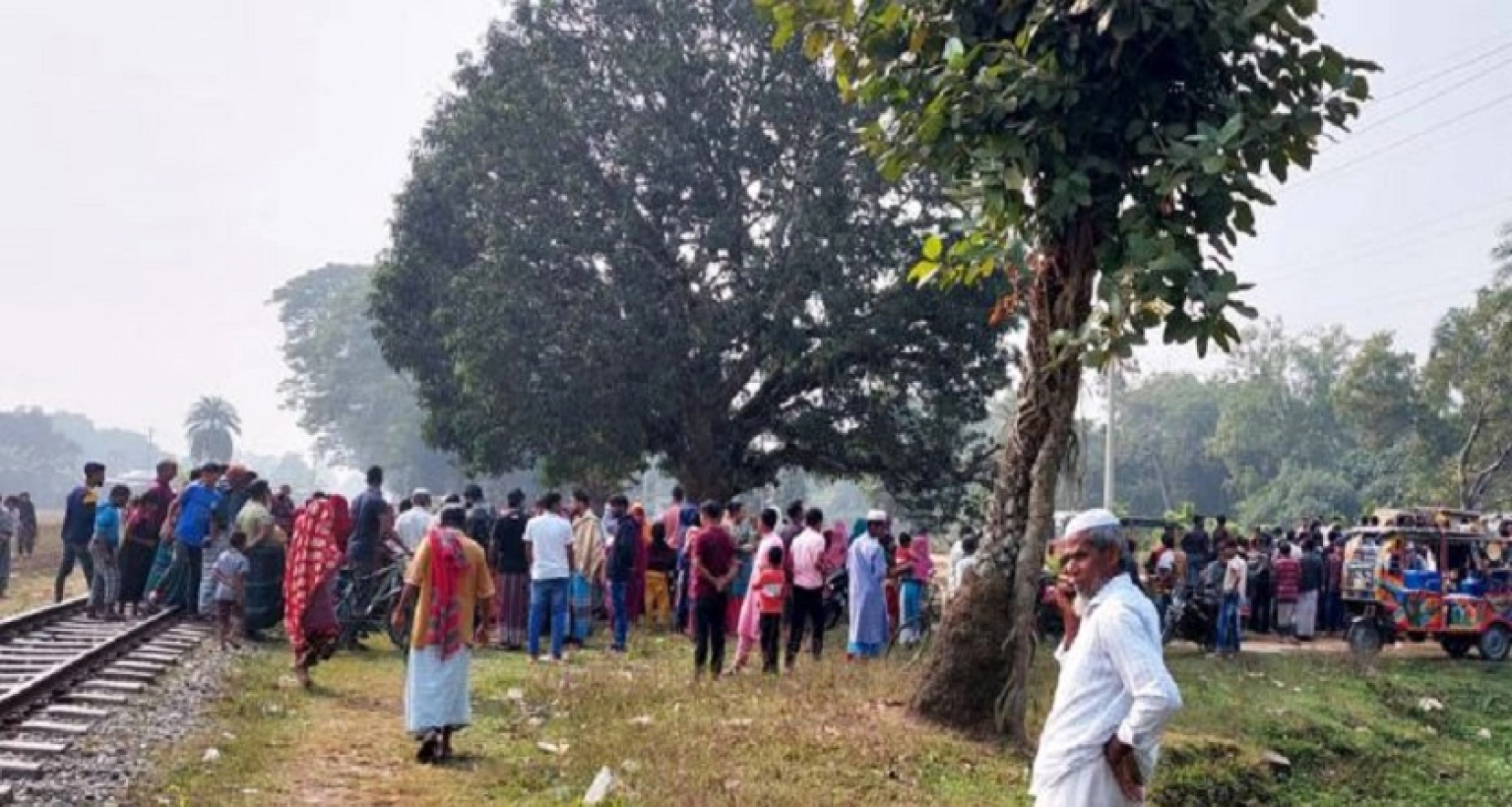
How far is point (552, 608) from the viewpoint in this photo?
532 inches

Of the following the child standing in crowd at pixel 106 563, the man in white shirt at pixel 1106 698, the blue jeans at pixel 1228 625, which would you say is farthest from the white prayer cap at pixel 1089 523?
the blue jeans at pixel 1228 625

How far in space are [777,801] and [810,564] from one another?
6.03 m

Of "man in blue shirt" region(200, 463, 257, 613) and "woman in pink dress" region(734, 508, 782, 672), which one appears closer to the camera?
"woman in pink dress" region(734, 508, 782, 672)

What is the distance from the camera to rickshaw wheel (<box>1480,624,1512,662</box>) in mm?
20312

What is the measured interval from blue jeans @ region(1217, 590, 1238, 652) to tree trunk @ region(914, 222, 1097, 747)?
978cm

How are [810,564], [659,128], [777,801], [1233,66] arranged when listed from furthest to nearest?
[659,128], [810,564], [1233,66], [777,801]

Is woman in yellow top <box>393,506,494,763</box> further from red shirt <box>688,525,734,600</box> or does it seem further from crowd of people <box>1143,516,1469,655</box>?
crowd of people <box>1143,516,1469,655</box>

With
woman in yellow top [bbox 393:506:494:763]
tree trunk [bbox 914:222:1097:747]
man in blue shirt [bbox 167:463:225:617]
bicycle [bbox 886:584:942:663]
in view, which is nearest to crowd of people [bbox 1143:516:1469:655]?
bicycle [bbox 886:584:942:663]

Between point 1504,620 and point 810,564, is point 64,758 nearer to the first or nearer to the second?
point 810,564

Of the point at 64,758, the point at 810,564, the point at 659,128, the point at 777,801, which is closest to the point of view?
the point at 777,801

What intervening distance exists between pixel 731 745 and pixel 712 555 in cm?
319

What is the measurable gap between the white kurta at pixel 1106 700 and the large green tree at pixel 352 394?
68.0 metres

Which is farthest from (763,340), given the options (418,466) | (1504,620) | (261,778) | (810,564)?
(418,466)

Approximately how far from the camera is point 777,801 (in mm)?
7355
